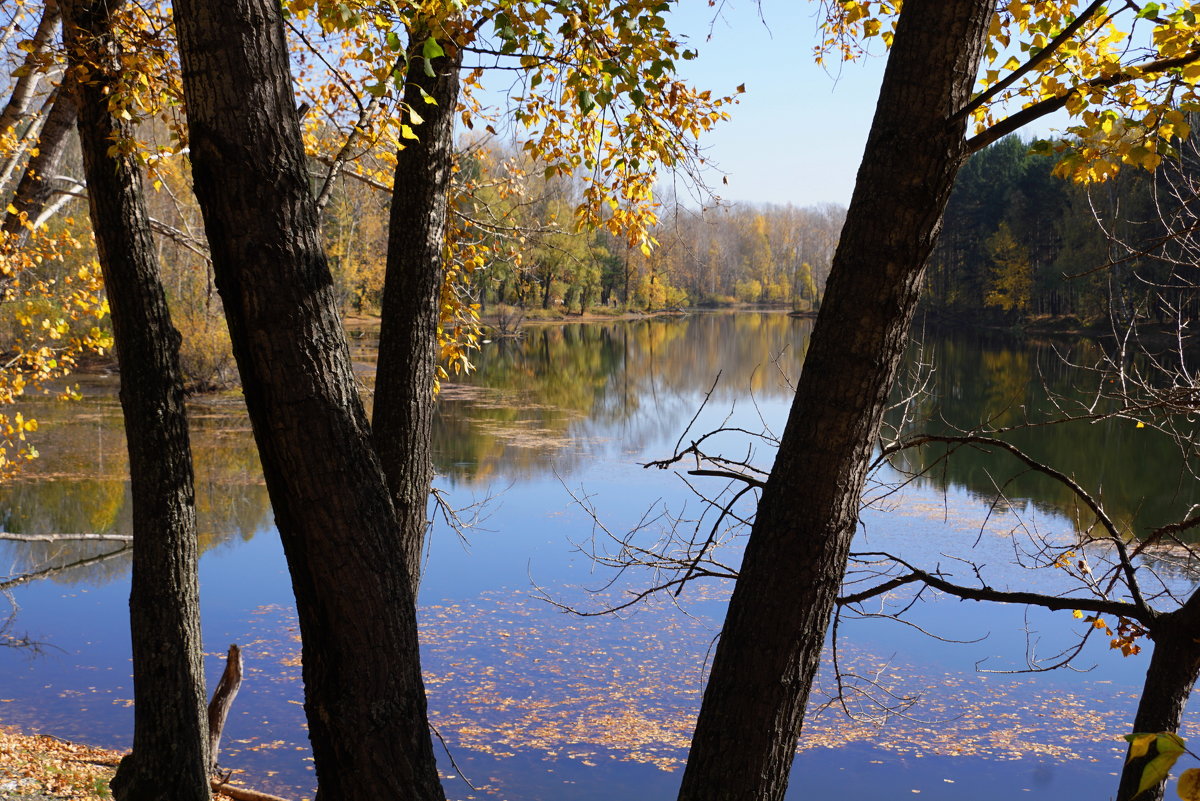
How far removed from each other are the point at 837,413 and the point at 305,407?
1.18 metres

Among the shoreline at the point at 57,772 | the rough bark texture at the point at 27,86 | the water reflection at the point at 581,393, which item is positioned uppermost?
the rough bark texture at the point at 27,86

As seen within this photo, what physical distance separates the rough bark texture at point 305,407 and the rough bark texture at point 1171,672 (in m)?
2.48

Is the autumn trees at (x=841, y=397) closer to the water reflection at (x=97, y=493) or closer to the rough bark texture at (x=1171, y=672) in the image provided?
the rough bark texture at (x=1171, y=672)

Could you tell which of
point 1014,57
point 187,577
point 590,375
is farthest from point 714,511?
point 590,375

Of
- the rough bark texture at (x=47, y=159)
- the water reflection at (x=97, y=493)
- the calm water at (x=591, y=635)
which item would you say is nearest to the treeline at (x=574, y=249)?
the calm water at (x=591, y=635)

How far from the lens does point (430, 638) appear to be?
33.2 feet

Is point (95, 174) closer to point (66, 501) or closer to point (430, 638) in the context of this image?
point (430, 638)

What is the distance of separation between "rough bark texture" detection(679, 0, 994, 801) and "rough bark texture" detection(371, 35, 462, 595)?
176 cm

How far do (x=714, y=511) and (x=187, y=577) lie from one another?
7849 millimetres

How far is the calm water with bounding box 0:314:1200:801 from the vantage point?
25.7ft

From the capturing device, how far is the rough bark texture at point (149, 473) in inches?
165

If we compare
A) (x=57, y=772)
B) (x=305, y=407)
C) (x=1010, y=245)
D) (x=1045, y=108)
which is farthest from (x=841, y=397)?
(x=1010, y=245)

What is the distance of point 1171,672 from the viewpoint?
3.38 meters

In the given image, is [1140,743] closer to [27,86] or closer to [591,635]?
[27,86]
